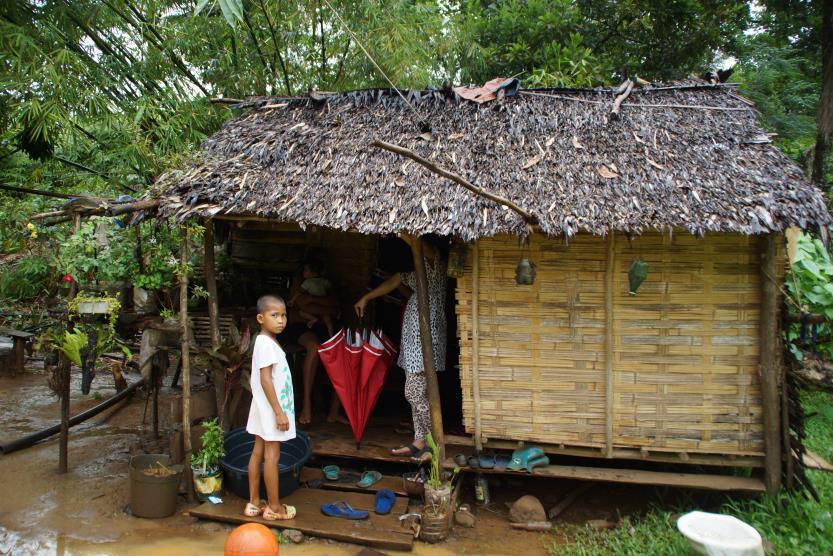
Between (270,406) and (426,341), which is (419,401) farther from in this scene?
Result: (270,406)

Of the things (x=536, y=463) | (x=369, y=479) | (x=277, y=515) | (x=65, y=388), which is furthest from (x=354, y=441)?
(x=65, y=388)

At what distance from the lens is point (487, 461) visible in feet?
16.5

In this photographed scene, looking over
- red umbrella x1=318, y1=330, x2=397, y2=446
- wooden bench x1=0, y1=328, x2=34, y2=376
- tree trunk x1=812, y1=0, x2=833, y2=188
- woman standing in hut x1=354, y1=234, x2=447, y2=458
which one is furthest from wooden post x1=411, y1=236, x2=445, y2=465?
wooden bench x1=0, y1=328, x2=34, y2=376

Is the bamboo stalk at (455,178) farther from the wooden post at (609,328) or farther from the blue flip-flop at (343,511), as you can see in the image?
the blue flip-flop at (343,511)

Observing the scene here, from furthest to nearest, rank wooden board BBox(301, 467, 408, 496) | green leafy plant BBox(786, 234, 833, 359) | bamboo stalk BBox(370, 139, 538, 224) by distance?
green leafy plant BBox(786, 234, 833, 359) < wooden board BBox(301, 467, 408, 496) < bamboo stalk BBox(370, 139, 538, 224)

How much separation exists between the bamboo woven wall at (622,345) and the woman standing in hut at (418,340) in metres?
0.42

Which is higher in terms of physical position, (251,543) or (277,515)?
(251,543)

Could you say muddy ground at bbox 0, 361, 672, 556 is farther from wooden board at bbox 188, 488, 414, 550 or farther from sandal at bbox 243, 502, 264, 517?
sandal at bbox 243, 502, 264, 517

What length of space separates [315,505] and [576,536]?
2.11 meters

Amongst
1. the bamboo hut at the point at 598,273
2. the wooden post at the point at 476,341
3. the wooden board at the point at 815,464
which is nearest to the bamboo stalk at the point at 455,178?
the bamboo hut at the point at 598,273

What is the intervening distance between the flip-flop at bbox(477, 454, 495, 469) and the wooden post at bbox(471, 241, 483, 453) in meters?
0.12

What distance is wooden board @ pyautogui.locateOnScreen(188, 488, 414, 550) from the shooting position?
4.32 meters

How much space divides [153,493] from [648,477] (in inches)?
159

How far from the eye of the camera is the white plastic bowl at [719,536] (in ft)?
11.6
